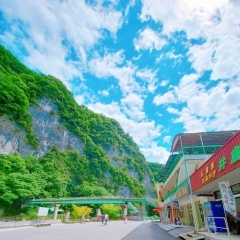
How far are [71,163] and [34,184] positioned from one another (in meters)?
25.6

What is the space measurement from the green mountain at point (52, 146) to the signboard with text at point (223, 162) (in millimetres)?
36003

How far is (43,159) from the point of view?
56688 millimetres

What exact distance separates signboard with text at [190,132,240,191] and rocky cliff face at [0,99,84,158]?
161ft

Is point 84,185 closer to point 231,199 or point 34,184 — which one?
point 34,184

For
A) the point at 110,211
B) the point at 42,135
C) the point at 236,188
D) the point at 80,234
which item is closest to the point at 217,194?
the point at 236,188

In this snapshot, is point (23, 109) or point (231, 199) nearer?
point (231, 199)

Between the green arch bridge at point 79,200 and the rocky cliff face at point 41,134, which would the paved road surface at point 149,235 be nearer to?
the green arch bridge at point 79,200

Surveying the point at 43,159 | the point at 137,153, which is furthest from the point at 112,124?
the point at 43,159

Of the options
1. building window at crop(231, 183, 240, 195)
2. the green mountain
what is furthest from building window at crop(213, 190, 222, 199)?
the green mountain

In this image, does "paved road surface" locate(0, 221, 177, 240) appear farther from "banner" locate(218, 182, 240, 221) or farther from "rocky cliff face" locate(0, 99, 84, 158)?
"rocky cliff face" locate(0, 99, 84, 158)

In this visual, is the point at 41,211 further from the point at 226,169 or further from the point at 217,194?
the point at 226,169

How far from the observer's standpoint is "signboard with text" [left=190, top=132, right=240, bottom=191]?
19.2ft

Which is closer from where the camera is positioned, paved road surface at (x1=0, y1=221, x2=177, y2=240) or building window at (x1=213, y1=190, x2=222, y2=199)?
paved road surface at (x1=0, y1=221, x2=177, y2=240)

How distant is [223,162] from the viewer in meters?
6.83
